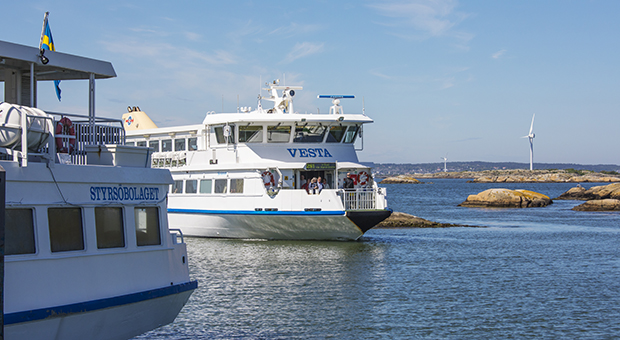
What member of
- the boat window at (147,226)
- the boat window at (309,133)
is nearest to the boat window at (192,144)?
the boat window at (309,133)

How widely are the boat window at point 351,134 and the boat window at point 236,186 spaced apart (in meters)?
4.69

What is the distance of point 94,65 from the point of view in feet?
31.2

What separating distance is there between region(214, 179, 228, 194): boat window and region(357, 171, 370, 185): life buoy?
5.39 meters

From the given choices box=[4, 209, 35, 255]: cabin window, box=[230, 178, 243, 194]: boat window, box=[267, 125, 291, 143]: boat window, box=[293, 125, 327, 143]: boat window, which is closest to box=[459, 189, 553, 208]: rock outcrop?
box=[293, 125, 327, 143]: boat window

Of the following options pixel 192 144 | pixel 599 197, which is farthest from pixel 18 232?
pixel 599 197

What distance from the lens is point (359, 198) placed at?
23.5m

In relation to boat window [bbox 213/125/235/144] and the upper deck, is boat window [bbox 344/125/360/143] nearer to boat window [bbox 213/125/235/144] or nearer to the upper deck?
the upper deck

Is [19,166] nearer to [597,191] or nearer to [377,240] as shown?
[377,240]

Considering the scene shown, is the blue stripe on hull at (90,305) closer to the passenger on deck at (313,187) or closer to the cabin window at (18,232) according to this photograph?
the cabin window at (18,232)

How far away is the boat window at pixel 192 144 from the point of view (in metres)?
27.7

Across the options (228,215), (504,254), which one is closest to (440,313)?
(504,254)

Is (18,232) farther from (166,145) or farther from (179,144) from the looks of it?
(166,145)

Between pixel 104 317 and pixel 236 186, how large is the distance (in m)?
16.2

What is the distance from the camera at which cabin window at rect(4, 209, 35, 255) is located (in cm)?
747
